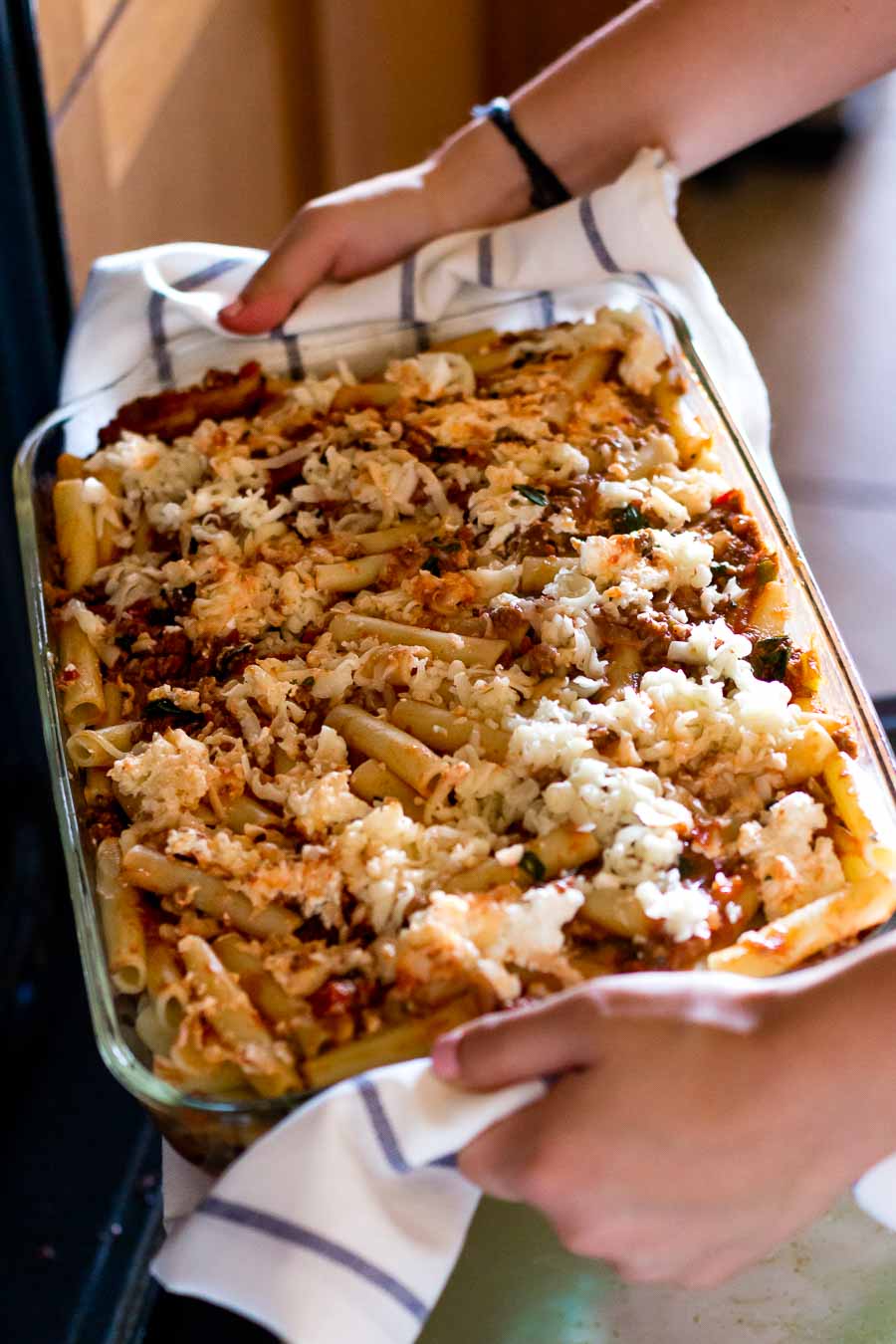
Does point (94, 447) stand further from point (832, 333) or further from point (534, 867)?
point (832, 333)

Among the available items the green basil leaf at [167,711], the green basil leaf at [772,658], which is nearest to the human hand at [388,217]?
the green basil leaf at [167,711]

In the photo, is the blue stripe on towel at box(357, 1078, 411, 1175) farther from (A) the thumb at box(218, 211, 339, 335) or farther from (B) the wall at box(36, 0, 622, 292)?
(B) the wall at box(36, 0, 622, 292)

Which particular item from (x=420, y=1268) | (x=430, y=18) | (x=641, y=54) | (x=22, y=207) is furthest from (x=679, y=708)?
(x=430, y=18)

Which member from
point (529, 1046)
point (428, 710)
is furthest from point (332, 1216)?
point (428, 710)

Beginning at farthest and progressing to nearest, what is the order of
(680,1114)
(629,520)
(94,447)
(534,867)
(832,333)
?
(832,333)
(94,447)
(629,520)
(534,867)
(680,1114)

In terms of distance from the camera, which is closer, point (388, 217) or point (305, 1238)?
point (305, 1238)

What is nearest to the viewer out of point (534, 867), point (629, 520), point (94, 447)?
point (534, 867)

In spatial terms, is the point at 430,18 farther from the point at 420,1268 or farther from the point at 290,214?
the point at 420,1268
